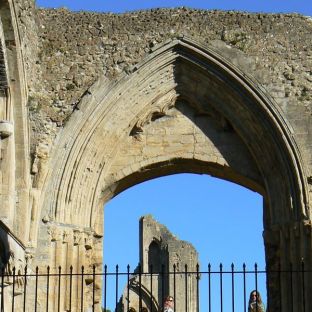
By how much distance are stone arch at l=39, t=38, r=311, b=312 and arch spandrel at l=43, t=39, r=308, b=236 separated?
0.01 meters

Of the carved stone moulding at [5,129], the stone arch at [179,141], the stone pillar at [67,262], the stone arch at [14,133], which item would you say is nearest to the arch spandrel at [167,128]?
the stone arch at [179,141]

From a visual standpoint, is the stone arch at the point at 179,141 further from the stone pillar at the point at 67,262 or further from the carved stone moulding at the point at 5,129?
the carved stone moulding at the point at 5,129

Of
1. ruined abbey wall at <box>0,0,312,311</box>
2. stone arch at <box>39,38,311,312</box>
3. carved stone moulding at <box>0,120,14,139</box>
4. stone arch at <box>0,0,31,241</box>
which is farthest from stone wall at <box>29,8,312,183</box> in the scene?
carved stone moulding at <box>0,120,14,139</box>

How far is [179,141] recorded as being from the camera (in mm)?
15242

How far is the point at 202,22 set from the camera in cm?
1523

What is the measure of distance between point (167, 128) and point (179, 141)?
242 mm

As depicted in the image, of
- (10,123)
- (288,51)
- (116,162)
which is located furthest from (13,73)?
(288,51)

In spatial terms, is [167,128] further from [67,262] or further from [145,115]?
[67,262]

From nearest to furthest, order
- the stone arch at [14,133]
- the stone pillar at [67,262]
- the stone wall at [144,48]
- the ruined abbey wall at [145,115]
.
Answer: the stone arch at [14,133], the stone pillar at [67,262], the ruined abbey wall at [145,115], the stone wall at [144,48]

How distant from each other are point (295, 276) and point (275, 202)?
1.06 m

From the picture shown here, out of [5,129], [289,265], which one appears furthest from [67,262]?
[289,265]

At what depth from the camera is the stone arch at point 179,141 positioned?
47.5 feet

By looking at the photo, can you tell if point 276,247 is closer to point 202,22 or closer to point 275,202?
point 275,202

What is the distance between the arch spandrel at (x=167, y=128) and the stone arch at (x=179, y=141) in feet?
0.04
